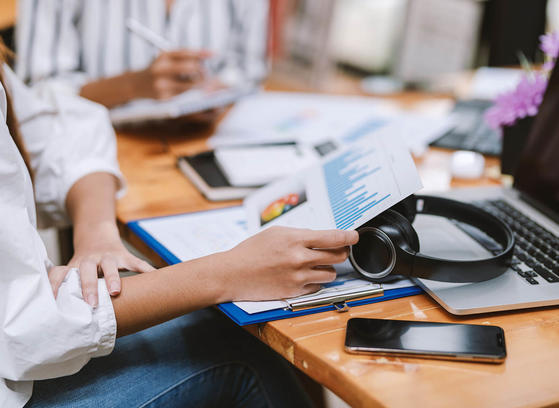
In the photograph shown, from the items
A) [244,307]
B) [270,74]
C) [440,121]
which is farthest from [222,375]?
[270,74]

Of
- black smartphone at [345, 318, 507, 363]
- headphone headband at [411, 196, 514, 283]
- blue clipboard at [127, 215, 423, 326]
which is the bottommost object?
blue clipboard at [127, 215, 423, 326]

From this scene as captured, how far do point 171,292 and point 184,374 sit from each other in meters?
0.15

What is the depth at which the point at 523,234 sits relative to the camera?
2.16ft

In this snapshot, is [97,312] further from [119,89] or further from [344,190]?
[119,89]

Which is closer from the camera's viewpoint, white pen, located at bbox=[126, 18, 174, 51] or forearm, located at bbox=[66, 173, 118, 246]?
forearm, located at bbox=[66, 173, 118, 246]

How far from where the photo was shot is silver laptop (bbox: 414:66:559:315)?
0.54 meters

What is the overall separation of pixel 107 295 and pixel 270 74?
5.44 ft

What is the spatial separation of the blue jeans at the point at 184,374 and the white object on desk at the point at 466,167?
17.9 inches

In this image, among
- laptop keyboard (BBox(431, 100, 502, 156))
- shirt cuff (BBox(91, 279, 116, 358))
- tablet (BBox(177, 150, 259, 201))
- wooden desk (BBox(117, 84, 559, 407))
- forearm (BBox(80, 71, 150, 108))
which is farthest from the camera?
forearm (BBox(80, 71, 150, 108))

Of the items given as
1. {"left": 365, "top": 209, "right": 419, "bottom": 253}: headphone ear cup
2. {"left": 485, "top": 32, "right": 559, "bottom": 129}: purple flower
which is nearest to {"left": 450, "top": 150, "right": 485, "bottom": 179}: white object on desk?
{"left": 485, "top": 32, "right": 559, "bottom": 129}: purple flower

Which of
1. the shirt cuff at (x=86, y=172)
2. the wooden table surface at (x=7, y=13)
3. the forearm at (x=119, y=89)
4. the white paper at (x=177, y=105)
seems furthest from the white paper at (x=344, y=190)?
the wooden table surface at (x=7, y=13)

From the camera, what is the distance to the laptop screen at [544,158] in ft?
2.38

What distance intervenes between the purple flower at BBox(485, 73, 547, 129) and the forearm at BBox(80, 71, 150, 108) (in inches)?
28.4

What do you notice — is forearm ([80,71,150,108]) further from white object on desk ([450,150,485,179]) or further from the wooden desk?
the wooden desk
